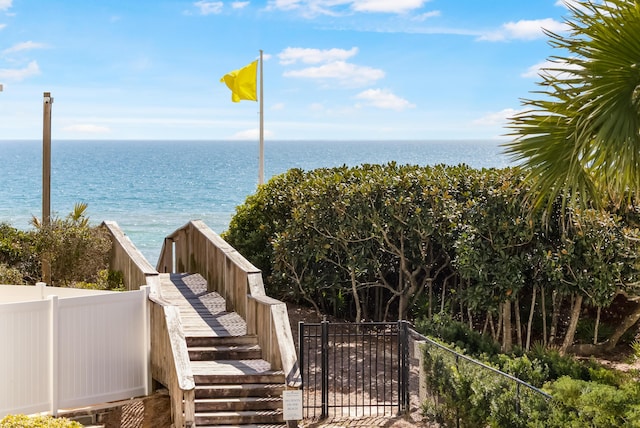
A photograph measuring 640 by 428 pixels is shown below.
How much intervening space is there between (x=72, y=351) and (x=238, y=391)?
2.48 metres

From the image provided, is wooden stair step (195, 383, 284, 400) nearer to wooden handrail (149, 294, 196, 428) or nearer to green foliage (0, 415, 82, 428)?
wooden handrail (149, 294, 196, 428)

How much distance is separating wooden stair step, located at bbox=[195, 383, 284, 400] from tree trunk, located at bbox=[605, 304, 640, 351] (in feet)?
28.7

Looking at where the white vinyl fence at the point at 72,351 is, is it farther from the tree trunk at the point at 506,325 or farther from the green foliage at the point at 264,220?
the tree trunk at the point at 506,325

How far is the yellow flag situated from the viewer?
23297 millimetres

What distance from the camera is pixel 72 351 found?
495 inches

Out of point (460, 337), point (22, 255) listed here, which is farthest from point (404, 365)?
point (22, 255)

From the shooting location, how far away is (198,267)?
59.9 feet

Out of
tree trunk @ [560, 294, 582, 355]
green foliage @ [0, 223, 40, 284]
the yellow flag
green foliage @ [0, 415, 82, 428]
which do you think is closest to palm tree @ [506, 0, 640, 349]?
green foliage @ [0, 415, 82, 428]

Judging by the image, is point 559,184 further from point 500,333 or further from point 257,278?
point 500,333

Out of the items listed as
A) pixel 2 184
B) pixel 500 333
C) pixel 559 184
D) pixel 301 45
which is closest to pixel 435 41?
pixel 301 45

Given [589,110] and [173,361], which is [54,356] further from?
[589,110]

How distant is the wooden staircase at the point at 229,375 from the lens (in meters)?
12.2

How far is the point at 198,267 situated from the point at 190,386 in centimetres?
673

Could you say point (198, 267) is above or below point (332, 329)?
above
